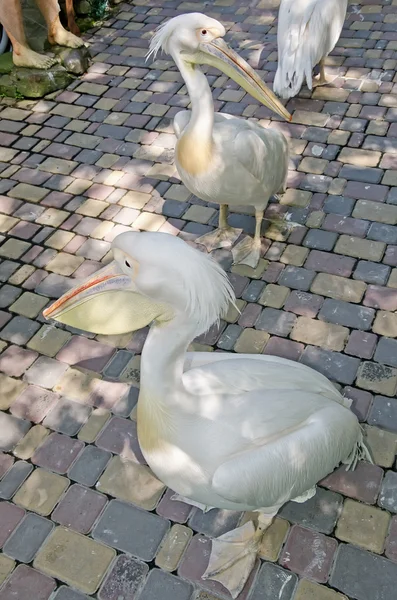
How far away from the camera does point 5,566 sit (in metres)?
3.09

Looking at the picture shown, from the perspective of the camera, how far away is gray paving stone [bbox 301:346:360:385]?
12.2 feet

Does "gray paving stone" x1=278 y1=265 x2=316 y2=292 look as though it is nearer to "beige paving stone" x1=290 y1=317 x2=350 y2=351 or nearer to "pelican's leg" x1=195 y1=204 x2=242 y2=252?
"beige paving stone" x1=290 y1=317 x2=350 y2=351

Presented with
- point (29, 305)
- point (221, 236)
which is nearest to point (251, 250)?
point (221, 236)

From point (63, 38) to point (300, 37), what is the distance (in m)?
2.81

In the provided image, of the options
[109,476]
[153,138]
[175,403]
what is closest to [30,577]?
[109,476]

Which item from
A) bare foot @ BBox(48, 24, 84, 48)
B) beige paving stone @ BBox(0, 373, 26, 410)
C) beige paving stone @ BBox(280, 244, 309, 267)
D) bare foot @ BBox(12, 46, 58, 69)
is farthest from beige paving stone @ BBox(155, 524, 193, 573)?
bare foot @ BBox(48, 24, 84, 48)

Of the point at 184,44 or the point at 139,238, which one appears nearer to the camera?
the point at 139,238

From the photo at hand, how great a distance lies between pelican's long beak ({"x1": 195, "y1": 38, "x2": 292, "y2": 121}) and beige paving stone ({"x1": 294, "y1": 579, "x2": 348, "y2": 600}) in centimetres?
307

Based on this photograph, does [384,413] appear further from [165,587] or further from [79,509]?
[79,509]

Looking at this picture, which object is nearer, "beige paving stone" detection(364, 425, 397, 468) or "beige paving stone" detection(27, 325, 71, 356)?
"beige paving stone" detection(364, 425, 397, 468)

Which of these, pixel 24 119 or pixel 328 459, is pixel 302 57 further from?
pixel 328 459

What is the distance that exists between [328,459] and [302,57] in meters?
4.11

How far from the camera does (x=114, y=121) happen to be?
599cm

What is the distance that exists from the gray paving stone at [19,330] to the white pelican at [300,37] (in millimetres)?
3292
